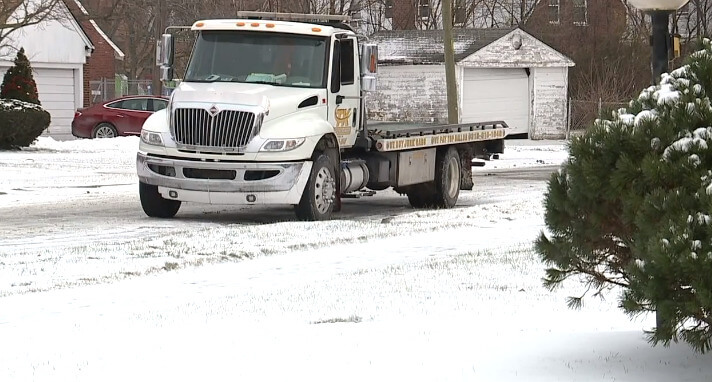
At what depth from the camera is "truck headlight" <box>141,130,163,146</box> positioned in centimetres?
1638

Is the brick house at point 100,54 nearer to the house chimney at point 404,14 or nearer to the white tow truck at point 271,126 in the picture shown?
the house chimney at point 404,14

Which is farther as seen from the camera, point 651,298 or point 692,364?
point 692,364

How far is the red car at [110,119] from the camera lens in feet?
126

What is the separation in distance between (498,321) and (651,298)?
230 centimetres

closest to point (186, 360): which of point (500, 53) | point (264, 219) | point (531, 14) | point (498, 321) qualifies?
point (498, 321)

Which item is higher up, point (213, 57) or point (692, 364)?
point (213, 57)

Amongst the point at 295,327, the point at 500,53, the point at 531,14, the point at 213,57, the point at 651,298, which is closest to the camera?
the point at 651,298

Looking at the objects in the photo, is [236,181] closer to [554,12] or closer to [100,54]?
[554,12]

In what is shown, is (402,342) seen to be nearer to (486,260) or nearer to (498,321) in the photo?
(498,321)

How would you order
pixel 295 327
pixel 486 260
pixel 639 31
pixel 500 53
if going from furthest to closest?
pixel 639 31 < pixel 500 53 < pixel 486 260 < pixel 295 327

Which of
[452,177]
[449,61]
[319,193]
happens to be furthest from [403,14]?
[319,193]

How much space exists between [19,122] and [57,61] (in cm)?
1907

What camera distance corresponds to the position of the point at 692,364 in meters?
6.93

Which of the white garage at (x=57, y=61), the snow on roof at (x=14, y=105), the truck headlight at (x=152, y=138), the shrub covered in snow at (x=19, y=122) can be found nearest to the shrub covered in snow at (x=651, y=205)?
the truck headlight at (x=152, y=138)
